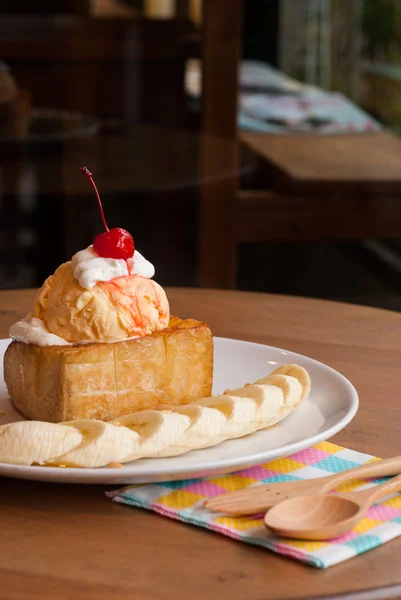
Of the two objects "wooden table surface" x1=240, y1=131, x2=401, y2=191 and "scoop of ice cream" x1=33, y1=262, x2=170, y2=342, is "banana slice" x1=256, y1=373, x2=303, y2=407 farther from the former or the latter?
"wooden table surface" x1=240, y1=131, x2=401, y2=191

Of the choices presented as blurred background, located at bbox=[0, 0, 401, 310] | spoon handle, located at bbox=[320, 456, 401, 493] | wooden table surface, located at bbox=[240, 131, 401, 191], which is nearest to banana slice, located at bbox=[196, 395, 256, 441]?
spoon handle, located at bbox=[320, 456, 401, 493]

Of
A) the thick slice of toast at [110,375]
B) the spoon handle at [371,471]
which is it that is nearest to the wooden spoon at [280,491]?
the spoon handle at [371,471]

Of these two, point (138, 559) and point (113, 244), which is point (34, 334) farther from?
point (138, 559)

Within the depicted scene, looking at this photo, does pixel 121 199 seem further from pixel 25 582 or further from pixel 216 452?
pixel 25 582

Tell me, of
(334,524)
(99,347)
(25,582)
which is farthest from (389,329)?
(25,582)

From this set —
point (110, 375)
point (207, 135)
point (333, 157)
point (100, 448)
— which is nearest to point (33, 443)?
point (100, 448)

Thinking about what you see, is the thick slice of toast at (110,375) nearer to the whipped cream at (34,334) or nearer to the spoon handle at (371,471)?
the whipped cream at (34,334)
